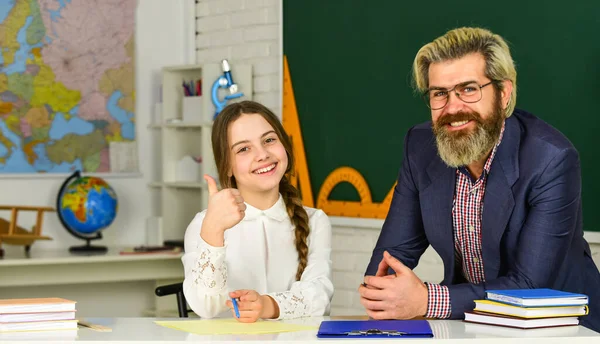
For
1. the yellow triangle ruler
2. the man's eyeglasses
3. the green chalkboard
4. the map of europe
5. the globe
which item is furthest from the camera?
the map of europe

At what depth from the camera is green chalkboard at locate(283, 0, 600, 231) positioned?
3.40 meters

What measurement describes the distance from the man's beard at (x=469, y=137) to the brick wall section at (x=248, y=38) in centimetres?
230

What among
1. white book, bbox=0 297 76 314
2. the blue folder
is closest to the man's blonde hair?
the blue folder

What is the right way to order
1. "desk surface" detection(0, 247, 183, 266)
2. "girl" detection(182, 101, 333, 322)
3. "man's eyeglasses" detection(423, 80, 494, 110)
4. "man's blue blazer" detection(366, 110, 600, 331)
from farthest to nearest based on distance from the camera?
1. "desk surface" detection(0, 247, 183, 266)
2. "girl" detection(182, 101, 333, 322)
3. "man's eyeglasses" detection(423, 80, 494, 110)
4. "man's blue blazer" detection(366, 110, 600, 331)

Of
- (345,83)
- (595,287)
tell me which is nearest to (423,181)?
(595,287)

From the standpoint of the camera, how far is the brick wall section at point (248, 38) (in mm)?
4930

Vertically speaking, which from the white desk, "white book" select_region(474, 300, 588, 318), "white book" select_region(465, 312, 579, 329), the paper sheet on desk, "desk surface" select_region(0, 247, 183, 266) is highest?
"white book" select_region(474, 300, 588, 318)

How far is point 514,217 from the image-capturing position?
2566 mm

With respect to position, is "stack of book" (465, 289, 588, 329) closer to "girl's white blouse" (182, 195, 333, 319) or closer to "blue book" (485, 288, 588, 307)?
"blue book" (485, 288, 588, 307)

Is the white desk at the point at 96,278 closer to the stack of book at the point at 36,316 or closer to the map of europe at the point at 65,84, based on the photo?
the map of europe at the point at 65,84

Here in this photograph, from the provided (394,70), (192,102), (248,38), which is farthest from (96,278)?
(394,70)

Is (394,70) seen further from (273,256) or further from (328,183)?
(273,256)

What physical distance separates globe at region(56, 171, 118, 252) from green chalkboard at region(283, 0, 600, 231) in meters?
1.07

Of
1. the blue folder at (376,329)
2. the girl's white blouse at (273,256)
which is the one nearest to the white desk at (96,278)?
the girl's white blouse at (273,256)
